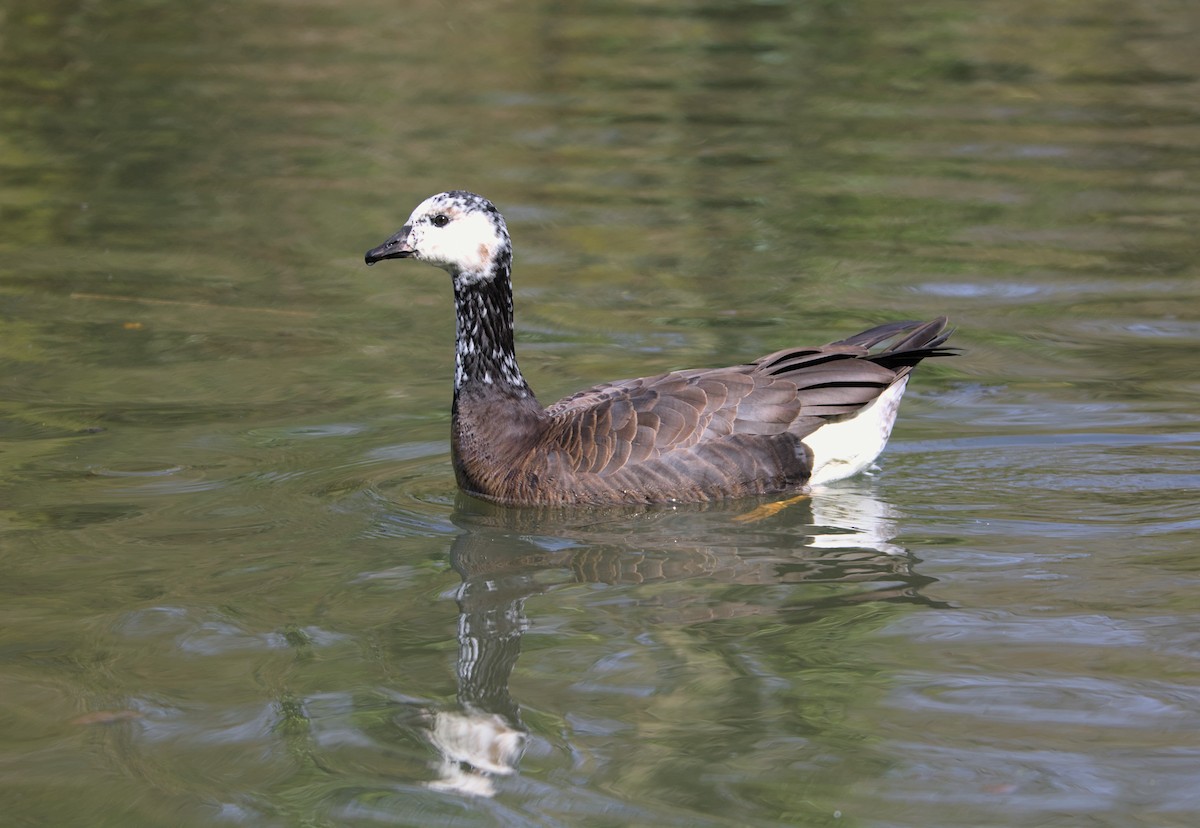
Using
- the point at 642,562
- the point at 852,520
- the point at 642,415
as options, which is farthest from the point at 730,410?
the point at 642,562

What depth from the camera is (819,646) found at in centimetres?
663

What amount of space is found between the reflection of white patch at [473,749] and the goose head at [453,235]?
3.18 metres

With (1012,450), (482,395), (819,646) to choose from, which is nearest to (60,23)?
(482,395)

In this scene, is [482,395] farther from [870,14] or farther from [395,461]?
[870,14]

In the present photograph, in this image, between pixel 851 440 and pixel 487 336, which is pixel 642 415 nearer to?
pixel 487 336

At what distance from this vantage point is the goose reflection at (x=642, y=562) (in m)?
6.44

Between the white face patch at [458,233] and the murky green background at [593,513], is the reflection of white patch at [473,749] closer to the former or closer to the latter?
the murky green background at [593,513]

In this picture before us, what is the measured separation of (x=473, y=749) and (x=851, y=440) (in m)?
3.48

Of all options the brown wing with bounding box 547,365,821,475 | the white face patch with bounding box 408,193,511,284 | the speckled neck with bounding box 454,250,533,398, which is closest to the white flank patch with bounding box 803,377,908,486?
the brown wing with bounding box 547,365,821,475

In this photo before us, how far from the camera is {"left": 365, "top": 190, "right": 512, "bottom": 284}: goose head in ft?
28.2

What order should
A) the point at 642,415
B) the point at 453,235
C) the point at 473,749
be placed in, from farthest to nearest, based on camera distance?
1. the point at 453,235
2. the point at 642,415
3. the point at 473,749

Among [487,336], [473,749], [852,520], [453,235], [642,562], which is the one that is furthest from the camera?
[487,336]

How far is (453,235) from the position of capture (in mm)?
8625

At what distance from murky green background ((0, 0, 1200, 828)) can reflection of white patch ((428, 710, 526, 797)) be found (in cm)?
2
